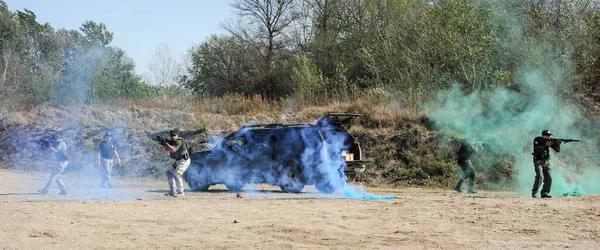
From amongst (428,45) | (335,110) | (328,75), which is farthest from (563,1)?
(328,75)

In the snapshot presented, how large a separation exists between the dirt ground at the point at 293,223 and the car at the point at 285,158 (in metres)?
1.34

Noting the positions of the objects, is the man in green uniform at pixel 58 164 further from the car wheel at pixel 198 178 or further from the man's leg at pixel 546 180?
the man's leg at pixel 546 180

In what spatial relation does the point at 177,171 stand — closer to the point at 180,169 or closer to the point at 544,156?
the point at 180,169

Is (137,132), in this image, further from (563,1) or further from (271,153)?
(563,1)

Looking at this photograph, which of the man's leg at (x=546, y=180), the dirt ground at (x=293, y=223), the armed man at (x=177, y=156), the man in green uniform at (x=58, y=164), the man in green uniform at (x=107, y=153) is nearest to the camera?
the dirt ground at (x=293, y=223)

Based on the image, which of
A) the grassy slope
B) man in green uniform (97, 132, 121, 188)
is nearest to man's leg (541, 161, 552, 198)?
the grassy slope

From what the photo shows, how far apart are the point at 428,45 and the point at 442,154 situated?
26.2 ft

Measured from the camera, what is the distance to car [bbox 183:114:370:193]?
1814 centimetres

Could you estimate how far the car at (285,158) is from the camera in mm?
18141

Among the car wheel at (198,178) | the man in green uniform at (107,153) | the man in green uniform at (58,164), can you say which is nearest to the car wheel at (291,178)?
the car wheel at (198,178)

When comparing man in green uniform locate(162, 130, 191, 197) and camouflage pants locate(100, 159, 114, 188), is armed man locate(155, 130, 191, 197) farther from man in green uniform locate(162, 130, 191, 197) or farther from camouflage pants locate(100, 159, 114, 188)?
camouflage pants locate(100, 159, 114, 188)

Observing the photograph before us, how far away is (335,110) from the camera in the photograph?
3028cm

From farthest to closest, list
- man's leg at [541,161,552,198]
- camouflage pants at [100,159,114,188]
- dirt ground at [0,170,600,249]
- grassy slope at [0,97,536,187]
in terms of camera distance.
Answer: grassy slope at [0,97,536,187] → camouflage pants at [100,159,114,188] → man's leg at [541,161,552,198] → dirt ground at [0,170,600,249]

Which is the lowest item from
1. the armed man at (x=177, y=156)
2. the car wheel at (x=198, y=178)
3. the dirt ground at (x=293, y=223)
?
the dirt ground at (x=293, y=223)
